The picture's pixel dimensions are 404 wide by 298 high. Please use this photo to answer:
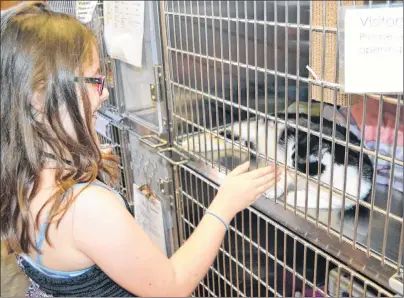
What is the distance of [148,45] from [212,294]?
2.08ft

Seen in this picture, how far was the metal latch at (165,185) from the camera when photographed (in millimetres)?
1203

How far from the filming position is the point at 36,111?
0.78 meters

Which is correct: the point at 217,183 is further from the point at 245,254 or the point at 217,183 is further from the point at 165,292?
the point at 165,292

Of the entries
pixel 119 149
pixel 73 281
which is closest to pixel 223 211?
pixel 73 281

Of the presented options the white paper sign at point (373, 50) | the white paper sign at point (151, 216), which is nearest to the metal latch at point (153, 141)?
the white paper sign at point (151, 216)

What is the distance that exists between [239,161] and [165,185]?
309mm

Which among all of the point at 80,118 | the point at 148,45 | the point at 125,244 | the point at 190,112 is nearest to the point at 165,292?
the point at 125,244

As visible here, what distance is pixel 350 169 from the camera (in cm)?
80

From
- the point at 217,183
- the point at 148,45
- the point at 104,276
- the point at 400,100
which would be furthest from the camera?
the point at 148,45

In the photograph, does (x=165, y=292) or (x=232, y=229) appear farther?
(x=232, y=229)

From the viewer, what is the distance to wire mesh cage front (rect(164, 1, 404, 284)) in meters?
0.66

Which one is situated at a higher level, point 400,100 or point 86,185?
point 400,100

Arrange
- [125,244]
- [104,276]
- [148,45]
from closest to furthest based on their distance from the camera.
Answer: [125,244] < [104,276] < [148,45]

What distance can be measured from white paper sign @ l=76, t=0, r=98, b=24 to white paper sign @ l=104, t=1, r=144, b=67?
98 millimetres
